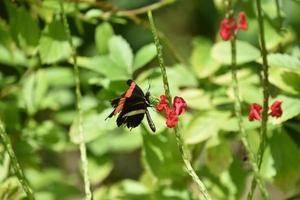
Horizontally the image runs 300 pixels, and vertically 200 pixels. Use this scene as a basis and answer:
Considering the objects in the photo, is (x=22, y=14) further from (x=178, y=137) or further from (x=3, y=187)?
(x=178, y=137)

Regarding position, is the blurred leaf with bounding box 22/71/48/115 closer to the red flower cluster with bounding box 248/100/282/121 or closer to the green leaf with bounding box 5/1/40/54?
the green leaf with bounding box 5/1/40/54

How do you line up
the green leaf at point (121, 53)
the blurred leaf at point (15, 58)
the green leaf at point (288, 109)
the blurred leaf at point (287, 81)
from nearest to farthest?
1. the green leaf at point (288, 109)
2. the blurred leaf at point (287, 81)
3. the green leaf at point (121, 53)
4. the blurred leaf at point (15, 58)

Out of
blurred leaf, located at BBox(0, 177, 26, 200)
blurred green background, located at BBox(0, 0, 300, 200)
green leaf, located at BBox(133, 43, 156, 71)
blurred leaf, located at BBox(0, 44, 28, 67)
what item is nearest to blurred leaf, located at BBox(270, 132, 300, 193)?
blurred green background, located at BBox(0, 0, 300, 200)

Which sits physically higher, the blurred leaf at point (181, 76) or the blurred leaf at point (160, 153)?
the blurred leaf at point (181, 76)

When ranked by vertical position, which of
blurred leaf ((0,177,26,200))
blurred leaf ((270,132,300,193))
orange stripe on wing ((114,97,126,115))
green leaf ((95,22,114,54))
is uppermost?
green leaf ((95,22,114,54))

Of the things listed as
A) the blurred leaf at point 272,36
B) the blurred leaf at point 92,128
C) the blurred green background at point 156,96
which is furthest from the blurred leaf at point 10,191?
the blurred leaf at point 272,36

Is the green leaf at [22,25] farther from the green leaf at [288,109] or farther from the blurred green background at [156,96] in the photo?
the green leaf at [288,109]
